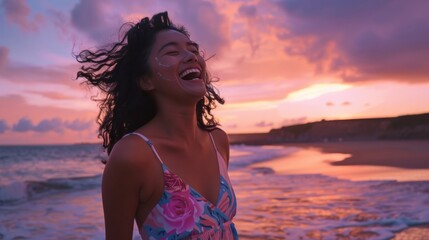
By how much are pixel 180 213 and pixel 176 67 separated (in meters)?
0.81

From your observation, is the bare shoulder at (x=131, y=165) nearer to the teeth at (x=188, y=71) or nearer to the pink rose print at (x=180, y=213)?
the pink rose print at (x=180, y=213)

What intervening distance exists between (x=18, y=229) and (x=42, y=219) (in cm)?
107

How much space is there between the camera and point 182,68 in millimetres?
2547

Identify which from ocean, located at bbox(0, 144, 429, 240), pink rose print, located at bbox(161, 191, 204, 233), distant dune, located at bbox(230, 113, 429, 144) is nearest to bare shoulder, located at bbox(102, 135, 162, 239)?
pink rose print, located at bbox(161, 191, 204, 233)

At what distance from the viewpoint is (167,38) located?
264 centimetres

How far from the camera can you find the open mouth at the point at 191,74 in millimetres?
2545

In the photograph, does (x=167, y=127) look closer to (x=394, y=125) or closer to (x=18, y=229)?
(x=18, y=229)

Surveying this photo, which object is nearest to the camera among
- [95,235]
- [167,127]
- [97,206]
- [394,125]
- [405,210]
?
[167,127]

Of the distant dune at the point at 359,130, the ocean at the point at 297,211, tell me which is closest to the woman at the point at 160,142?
the ocean at the point at 297,211

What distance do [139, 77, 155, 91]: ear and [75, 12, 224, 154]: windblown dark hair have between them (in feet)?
0.08

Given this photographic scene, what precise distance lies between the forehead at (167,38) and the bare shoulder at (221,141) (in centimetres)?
64

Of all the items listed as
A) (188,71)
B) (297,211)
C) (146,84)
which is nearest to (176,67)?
(188,71)

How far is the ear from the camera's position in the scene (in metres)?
2.59

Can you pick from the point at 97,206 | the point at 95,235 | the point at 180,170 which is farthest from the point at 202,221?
the point at 97,206
